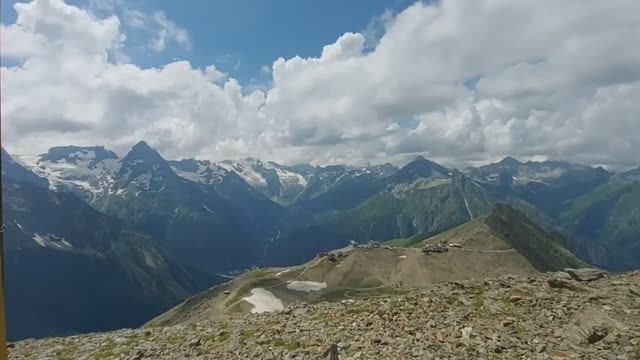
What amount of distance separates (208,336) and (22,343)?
17663 millimetres

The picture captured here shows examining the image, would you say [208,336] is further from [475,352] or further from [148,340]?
[475,352]

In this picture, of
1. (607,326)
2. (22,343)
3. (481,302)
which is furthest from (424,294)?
(22,343)

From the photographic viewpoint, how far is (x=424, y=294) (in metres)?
35.8

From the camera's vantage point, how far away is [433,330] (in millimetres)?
26844

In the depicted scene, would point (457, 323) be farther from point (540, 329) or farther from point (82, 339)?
point (82, 339)

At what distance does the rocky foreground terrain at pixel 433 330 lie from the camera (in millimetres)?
24156

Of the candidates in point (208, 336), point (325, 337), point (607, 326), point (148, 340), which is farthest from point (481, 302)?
point (148, 340)

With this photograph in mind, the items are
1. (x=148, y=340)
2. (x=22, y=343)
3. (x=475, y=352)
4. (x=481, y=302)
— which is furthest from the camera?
(x=22, y=343)

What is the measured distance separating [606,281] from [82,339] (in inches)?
1371

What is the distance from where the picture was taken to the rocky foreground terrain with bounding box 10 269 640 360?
2416cm

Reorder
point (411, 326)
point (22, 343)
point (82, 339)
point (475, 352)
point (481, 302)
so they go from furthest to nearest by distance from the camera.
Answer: point (22, 343)
point (82, 339)
point (481, 302)
point (411, 326)
point (475, 352)

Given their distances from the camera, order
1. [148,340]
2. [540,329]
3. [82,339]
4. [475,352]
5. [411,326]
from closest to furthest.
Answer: [475,352] < [540,329] < [411,326] < [148,340] < [82,339]

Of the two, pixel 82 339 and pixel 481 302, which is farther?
pixel 82 339

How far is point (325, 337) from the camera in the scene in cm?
2798
